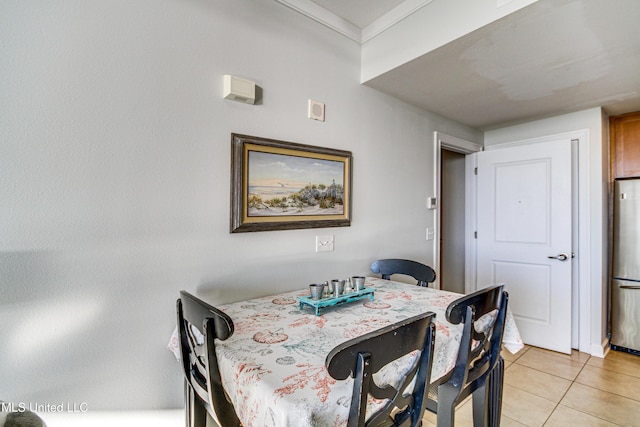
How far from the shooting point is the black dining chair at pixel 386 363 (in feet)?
2.51

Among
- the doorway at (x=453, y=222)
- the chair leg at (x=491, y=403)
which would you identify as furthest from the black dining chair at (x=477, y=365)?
the doorway at (x=453, y=222)

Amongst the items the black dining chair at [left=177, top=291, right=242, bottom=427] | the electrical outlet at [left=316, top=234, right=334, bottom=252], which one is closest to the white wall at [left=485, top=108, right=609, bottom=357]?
the electrical outlet at [left=316, top=234, right=334, bottom=252]

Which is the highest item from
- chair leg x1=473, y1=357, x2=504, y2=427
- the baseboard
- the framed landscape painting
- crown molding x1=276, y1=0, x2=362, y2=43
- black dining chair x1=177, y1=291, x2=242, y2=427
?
crown molding x1=276, y1=0, x2=362, y2=43

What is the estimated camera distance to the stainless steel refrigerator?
277 cm

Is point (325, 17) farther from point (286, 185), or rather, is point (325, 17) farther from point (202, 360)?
point (202, 360)

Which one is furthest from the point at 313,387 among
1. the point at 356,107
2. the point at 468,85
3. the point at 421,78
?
the point at 468,85

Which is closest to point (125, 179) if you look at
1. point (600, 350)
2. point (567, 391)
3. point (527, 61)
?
point (527, 61)

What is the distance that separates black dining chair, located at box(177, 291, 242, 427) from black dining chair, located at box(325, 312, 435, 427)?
0.37 meters

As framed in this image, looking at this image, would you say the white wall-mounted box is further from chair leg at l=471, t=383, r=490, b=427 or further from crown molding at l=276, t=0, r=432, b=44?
chair leg at l=471, t=383, r=490, b=427

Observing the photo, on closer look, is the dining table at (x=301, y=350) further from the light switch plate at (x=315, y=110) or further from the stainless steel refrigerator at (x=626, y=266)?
the stainless steel refrigerator at (x=626, y=266)

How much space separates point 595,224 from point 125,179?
3.60 m

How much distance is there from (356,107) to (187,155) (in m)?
1.30

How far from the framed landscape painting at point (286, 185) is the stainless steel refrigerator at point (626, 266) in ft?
8.46

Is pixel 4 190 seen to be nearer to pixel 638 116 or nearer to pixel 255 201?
pixel 255 201
